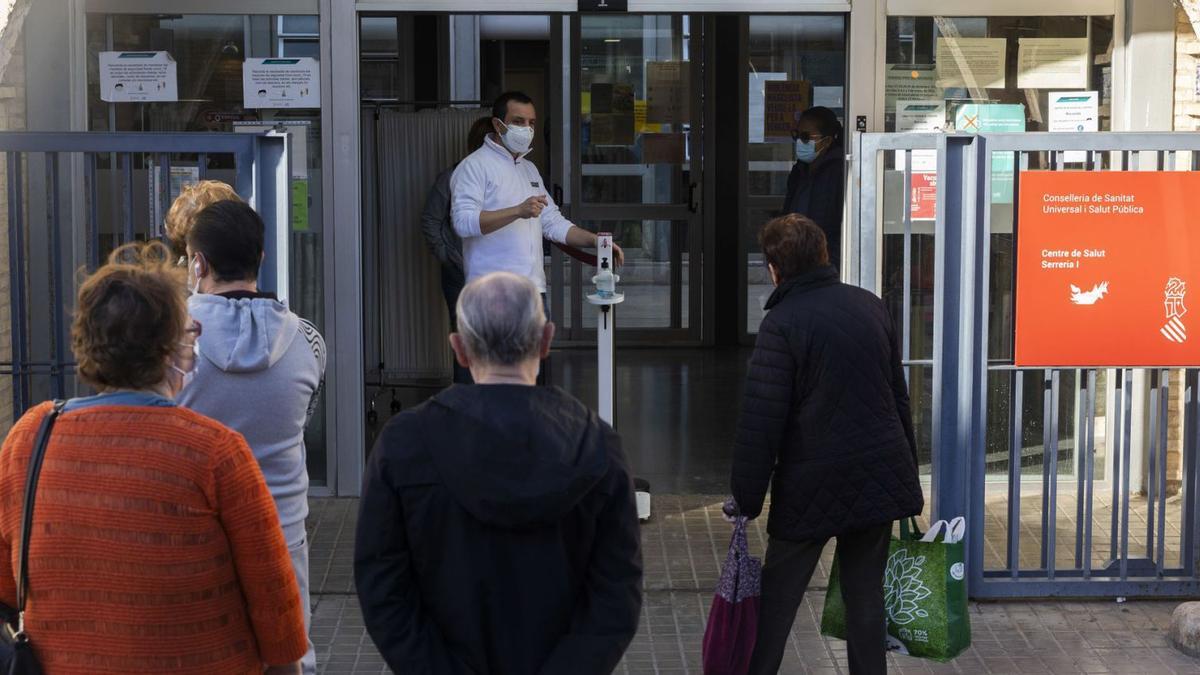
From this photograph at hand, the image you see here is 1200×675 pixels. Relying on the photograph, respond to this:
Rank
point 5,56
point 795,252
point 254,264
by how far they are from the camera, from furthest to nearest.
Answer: point 5,56 → point 795,252 → point 254,264

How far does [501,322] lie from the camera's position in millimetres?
2857

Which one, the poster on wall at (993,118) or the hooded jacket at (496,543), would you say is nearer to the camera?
the hooded jacket at (496,543)

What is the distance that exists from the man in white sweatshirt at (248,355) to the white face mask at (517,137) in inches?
136

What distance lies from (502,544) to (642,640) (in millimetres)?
3016

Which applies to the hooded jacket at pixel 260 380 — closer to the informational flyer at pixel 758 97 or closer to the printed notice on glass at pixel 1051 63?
the printed notice on glass at pixel 1051 63

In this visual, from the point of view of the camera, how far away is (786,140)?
41.2ft

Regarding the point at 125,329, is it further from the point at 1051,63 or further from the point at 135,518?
the point at 1051,63

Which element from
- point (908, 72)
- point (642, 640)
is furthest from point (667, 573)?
point (908, 72)

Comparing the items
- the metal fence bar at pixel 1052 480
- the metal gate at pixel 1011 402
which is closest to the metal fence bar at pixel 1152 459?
the metal gate at pixel 1011 402

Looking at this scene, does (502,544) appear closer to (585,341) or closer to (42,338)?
(42,338)

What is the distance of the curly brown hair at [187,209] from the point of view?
3837mm

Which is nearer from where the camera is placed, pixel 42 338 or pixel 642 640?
pixel 642 640

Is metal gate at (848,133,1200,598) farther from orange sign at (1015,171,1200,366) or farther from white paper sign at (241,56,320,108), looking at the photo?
white paper sign at (241,56,320,108)

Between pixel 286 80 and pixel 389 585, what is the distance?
4.96 metres
